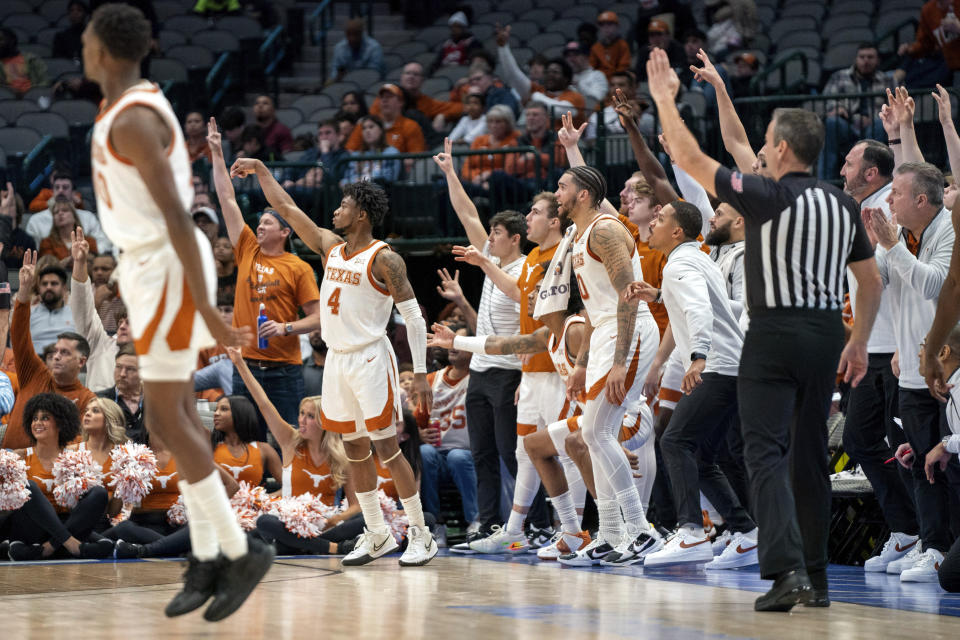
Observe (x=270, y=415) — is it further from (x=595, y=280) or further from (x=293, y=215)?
(x=595, y=280)

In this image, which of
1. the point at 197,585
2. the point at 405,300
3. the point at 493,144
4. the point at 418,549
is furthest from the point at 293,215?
the point at 493,144

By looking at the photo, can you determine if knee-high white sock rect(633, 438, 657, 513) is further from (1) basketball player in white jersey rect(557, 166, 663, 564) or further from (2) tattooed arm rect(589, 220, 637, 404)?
(2) tattooed arm rect(589, 220, 637, 404)

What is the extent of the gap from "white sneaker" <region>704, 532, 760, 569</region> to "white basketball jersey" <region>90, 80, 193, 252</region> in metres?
3.90

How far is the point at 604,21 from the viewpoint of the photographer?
47.2 ft

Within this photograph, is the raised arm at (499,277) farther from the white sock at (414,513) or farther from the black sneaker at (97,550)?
the black sneaker at (97,550)

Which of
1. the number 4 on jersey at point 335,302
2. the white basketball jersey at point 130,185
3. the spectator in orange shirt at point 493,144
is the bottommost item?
the number 4 on jersey at point 335,302

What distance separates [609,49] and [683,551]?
861 centimetres

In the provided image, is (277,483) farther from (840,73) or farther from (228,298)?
(840,73)

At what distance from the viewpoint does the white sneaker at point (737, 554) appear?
22.6 ft

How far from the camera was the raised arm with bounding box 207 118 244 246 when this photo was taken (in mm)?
7930

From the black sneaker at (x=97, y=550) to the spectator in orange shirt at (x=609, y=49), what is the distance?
27.9ft

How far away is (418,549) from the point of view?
6883 millimetres

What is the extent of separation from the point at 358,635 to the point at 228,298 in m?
6.63

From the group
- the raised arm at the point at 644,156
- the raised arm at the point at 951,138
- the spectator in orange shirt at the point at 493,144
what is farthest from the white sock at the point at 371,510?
the spectator in orange shirt at the point at 493,144
